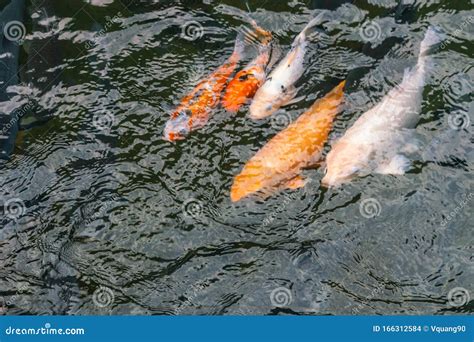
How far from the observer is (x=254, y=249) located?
7848 millimetres

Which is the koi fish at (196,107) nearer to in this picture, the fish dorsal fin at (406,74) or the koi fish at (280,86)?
the koi fish at (280,86)

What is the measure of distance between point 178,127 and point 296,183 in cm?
163

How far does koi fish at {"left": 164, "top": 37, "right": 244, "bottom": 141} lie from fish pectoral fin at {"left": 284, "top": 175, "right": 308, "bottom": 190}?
1354mm

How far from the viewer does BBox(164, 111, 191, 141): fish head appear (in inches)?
340

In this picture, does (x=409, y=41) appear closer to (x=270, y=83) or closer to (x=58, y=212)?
(x=270, y=83)

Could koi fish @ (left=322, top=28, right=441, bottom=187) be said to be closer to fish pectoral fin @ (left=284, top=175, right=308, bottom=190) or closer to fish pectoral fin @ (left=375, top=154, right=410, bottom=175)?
fish pectoral fin @ (left=375, top=154, right=410, bottom=175)

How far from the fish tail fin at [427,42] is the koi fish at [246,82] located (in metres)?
1.98

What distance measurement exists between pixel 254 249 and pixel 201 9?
155 inches

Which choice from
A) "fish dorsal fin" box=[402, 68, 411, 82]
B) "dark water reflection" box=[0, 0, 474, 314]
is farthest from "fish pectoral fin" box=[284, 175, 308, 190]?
"fish dorsal fin" box=[402, 68, 411, 82]

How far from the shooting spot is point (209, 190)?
827 centimetres

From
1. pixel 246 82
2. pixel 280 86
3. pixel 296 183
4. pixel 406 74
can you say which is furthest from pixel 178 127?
pixel 406 74

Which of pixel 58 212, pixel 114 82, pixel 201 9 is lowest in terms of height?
pixel 58 212

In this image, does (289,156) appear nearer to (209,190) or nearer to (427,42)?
(209,190)

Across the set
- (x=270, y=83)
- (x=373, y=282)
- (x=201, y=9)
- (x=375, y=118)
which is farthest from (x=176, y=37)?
(x=373, y=282)
